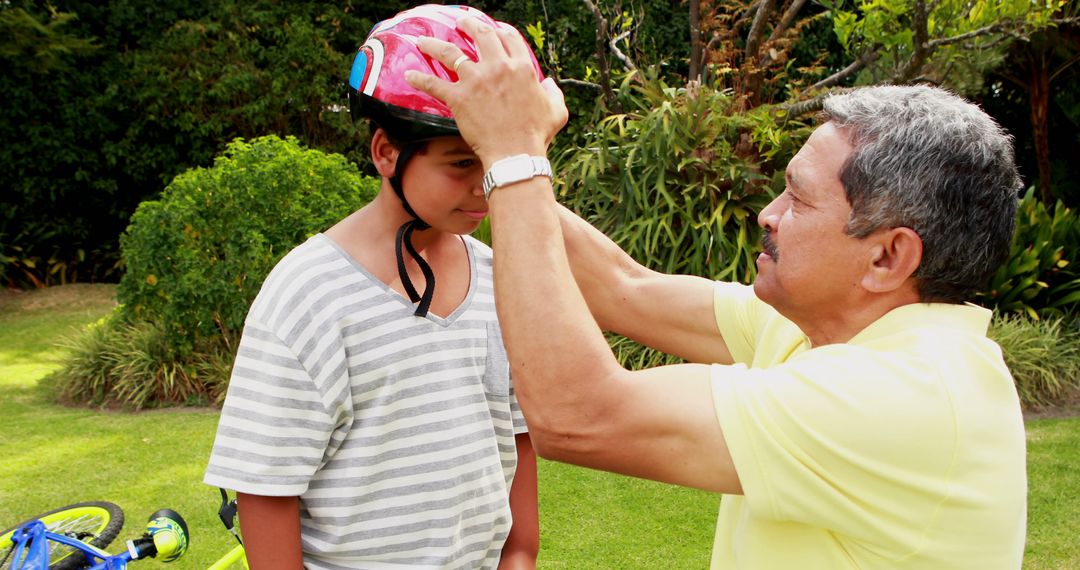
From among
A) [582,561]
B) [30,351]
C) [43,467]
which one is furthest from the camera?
[30,351]

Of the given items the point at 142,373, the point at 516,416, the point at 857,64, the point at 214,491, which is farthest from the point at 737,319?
the point at 857,64

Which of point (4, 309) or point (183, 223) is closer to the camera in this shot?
point (183, 223)

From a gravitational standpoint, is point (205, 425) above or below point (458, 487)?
below

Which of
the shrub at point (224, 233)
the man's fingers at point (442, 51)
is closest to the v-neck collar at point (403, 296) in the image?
the man's fingers at point (442, 51)

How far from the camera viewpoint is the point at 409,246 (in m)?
1.84

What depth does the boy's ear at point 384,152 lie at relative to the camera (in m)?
1.81

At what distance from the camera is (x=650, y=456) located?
5.12 ft

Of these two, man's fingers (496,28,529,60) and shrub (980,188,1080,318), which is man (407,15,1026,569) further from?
shrub (980,188,1080,318)

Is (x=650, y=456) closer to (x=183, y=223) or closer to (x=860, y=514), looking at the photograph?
(x=860, y=514)

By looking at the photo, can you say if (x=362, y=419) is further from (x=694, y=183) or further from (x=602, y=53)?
(x=602, y=53)

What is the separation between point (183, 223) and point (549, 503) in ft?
11.9

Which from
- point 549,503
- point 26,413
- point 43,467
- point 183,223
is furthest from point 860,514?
point 26,413

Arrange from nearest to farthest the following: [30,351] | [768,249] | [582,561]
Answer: [768,249]
[582,561]
[30,351]

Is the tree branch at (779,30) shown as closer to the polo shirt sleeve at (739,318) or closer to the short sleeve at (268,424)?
the polo shirt sleeve at (739,318)
